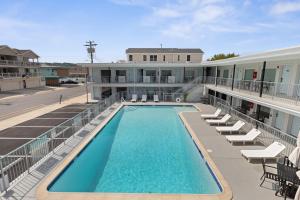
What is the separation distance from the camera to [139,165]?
30.8 feet

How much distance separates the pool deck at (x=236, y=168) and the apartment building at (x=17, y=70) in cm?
4065

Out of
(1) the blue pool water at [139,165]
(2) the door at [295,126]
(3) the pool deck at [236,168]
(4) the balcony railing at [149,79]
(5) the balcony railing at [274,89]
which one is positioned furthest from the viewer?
(4) the balcony railing at [149,79]

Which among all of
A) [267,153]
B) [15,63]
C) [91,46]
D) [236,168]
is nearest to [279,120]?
[267,153]

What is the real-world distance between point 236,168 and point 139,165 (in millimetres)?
4557

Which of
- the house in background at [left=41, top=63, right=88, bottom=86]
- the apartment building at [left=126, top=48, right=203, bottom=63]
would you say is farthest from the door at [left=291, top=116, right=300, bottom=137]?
the house in background at [left=41, top=63, right=88, bottom=86]

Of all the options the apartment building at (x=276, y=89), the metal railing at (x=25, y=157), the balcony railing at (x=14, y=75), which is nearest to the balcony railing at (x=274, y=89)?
the apartment building at (x=276, y=89)

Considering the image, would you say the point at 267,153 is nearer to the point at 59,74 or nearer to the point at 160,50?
the point at 160,50

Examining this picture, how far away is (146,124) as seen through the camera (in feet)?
54.2

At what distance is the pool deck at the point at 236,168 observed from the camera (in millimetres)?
6555

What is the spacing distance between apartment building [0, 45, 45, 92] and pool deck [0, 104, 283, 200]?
35981mm

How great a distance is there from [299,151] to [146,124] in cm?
1179

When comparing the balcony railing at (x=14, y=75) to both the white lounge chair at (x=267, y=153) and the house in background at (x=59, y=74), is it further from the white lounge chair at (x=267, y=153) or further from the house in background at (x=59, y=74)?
the white lounge chair at (x=267, y=153)

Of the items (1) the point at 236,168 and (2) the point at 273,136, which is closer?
(1) the point at 236,168

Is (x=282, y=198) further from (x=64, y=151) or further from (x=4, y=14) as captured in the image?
(x=4, y=14)
